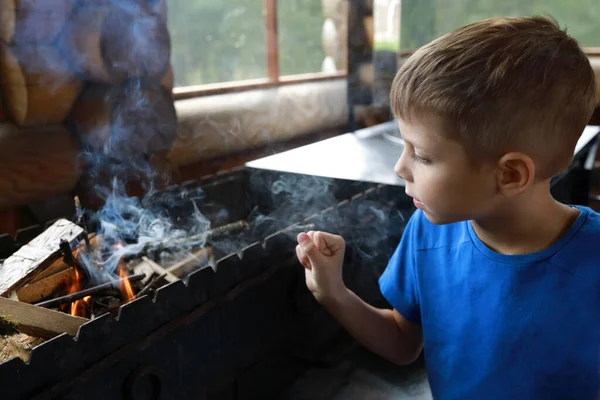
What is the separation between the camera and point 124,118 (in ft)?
8.14

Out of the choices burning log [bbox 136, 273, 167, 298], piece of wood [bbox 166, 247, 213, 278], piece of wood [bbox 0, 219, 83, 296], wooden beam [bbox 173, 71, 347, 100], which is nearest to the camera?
piece of wood [bbox 0, 219, 83, 296]

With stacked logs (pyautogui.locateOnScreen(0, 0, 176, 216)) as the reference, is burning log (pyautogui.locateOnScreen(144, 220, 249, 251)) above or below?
below

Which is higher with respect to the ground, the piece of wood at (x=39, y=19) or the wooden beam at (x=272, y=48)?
the piece of wood at (x=39, y=19)

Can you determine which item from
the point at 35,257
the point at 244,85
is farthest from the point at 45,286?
A: the point at 244,85

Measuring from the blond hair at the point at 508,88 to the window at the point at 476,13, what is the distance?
522cm

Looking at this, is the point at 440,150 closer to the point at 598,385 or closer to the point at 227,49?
the point at 598,385

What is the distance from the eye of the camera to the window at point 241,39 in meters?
3.91

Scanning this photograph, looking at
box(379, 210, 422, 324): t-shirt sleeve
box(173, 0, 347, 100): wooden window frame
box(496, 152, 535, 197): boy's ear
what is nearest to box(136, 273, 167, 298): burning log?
box(379, 210, 422, 324): t-shirt sleeve

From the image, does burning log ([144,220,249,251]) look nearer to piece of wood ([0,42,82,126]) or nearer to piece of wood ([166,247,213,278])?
piece of wood ([166,247,213,278])

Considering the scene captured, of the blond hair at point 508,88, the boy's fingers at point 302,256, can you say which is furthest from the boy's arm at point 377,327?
the blond hair at point 508,88

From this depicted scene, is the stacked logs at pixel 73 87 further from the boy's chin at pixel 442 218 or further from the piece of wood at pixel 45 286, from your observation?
the boy's chin at pixel 442 218

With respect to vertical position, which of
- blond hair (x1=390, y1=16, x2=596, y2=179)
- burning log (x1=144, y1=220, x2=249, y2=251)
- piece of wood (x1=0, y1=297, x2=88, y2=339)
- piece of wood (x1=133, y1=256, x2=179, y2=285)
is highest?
blond hair (x1=390, y1=16, x2=596, y2=179)

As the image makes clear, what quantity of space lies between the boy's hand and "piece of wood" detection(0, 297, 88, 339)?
60 centimetres

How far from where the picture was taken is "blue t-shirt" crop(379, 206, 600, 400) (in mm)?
1003
